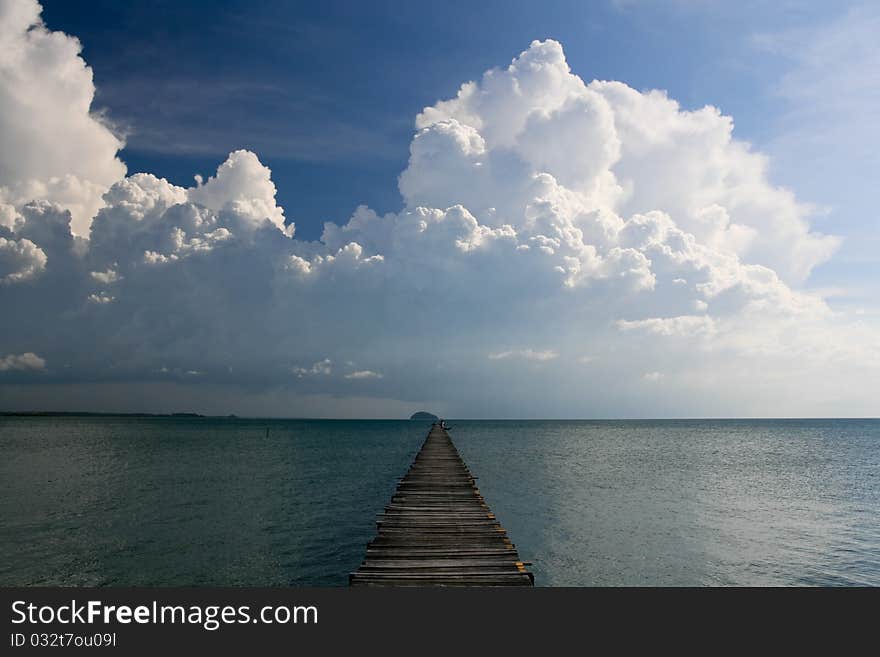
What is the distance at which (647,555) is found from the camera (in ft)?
74.4

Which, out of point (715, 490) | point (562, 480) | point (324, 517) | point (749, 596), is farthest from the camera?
point (562, 480)

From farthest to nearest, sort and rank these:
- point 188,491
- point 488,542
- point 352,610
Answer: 1. point 188,491
2. point 488,542
3. point 352,610

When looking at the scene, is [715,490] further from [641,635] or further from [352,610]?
[352,610]

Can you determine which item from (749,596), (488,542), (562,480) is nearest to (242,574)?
(488,542)

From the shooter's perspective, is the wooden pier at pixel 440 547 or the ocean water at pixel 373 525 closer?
the wooden pier at pixel 440 547

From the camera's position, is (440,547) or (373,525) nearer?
(440,547)

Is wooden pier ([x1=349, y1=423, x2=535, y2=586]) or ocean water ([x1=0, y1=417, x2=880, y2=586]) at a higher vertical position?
wooden pier ([x1=349, y1=423, x2=535, y2=586])

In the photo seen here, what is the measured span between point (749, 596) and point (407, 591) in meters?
8.47

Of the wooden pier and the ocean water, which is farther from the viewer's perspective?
the ocean water

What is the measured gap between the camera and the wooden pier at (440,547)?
1390 cm

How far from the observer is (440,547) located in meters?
16.9

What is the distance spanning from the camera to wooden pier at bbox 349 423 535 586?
13898 millimetres

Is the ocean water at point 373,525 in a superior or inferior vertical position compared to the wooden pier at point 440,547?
inferior

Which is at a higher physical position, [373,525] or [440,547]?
[440,547]
